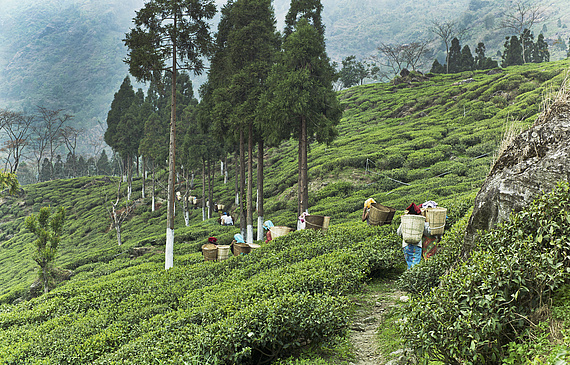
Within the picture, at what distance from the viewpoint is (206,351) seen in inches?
179

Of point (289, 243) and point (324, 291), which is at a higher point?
point (324, 291)

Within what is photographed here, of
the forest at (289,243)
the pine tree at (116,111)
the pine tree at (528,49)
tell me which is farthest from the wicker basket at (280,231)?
the pine tree at (528,49)

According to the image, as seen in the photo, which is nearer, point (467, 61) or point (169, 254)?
point (169, 254)

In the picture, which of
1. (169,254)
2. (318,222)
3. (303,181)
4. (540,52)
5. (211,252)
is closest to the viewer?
(211,252)

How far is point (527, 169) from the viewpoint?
3.96 metres

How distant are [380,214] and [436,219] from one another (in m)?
2.30

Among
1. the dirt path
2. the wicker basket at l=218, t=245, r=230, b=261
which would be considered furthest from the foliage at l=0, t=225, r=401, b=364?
the wicker basket at l=218, t=245, r=230, b=261

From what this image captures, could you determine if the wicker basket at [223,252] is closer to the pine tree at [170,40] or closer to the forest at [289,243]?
the forest at [289,243]

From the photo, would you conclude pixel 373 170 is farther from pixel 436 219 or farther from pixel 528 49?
pixel 528 49

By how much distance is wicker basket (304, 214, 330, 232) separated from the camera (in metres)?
11.6

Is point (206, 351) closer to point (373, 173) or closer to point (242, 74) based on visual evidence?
point (242, 74)

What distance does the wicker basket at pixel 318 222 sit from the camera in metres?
11.6

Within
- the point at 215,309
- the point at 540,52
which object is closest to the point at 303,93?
the point at 215,309

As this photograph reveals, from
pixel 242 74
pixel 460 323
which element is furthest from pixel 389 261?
pixel 242 74
